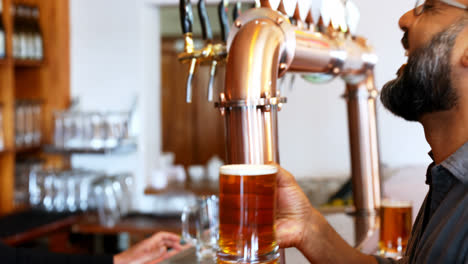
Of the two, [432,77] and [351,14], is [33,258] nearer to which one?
[351,14]

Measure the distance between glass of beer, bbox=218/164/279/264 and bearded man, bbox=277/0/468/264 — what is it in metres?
0.15

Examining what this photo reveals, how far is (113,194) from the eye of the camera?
10.8 ft

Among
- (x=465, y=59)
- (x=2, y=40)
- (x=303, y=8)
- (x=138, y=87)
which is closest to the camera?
(x=465, y=59)

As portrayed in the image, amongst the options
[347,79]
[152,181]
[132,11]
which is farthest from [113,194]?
[347,79]

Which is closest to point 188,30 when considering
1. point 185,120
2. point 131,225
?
point 131,225

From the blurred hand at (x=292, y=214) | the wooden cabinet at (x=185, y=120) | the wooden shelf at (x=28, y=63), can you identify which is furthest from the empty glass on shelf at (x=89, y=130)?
the blurred hand at (x=292, y=214)

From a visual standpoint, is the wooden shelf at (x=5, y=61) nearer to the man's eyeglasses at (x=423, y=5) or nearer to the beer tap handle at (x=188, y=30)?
the beer tap handle at (x=188, y=30)

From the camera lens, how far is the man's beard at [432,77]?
0.73 metres

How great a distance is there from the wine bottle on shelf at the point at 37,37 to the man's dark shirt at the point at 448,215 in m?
3.08

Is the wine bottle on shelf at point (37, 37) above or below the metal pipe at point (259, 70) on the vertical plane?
above

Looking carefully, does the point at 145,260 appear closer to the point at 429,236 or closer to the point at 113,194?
the point at 429,236

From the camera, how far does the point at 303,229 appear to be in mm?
869

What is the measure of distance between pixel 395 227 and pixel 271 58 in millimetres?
588

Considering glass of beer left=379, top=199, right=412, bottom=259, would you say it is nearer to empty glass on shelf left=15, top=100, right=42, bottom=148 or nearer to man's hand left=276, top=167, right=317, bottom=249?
man's hand left=276, top=167, right=317, bottom=249
